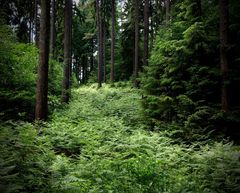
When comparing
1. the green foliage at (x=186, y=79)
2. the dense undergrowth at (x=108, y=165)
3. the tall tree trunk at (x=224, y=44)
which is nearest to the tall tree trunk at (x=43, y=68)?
the dense undergrowth at (x=108, y=165)

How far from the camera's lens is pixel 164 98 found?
1295 centimetres

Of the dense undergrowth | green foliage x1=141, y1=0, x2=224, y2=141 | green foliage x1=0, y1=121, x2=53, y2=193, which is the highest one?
green foliage x1=141, y1=0, x2=224, y2=141

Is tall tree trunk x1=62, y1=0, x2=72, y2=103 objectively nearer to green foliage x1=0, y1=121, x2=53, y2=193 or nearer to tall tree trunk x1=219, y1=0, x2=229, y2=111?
tall tree trunk x1=219, y1=0, x2=229, y2=111

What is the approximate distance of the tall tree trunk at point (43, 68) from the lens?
12.3m

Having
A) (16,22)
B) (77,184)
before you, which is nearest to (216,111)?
(77,184)

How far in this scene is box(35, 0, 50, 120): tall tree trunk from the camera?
12273mm

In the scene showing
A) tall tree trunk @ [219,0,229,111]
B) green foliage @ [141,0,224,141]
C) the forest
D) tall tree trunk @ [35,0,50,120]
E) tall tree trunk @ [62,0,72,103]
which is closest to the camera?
Answer: the forest

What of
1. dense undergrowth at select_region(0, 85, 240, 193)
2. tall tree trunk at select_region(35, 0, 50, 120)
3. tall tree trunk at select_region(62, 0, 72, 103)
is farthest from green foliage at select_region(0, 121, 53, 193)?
tall tree trunk at select_region(62, 0, 72, 103)

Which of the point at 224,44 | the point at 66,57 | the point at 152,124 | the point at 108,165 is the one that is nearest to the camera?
the point at 108,165

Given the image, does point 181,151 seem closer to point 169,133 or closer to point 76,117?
point 169,133

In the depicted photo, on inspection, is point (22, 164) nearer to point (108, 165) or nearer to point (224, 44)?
point (108, 165)

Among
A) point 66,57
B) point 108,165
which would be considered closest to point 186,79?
point 108,165

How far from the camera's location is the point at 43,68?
12.5 m

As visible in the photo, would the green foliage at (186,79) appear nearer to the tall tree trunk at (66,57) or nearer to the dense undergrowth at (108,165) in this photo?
the dense undergrowth at (108,165)
